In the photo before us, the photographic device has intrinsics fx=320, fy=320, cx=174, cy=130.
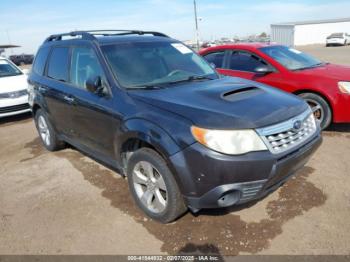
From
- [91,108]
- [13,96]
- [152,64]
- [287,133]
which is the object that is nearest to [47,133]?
[91,108]

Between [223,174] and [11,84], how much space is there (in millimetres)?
7423

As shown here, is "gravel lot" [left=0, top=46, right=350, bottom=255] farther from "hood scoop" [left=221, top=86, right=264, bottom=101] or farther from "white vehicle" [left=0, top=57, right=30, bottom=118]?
"white vehicle" [left=0, top=57, right=30, bottom=118]

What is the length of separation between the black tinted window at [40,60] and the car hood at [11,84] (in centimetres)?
309

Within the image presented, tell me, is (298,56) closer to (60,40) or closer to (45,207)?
(60,40)

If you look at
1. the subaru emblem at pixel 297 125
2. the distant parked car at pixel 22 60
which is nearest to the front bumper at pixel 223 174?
the subaru emblem at pixel 297 125

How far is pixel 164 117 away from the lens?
110 inches

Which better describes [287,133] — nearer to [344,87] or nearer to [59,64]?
[344,87]

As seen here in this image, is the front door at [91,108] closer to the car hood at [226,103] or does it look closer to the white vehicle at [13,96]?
the car hood at [226,103]

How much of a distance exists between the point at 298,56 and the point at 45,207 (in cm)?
518

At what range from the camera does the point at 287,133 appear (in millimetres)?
2803

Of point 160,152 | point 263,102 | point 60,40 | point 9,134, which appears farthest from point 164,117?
point 9,134

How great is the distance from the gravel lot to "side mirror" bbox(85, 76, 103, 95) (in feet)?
4.15

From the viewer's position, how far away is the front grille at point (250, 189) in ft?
8.55

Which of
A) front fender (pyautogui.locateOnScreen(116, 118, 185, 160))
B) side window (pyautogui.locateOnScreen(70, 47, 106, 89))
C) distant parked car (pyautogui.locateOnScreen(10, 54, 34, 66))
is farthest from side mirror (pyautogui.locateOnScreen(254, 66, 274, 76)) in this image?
distant parked car (pyautogui.locateOnScreen(10, 54, 34, 66))
